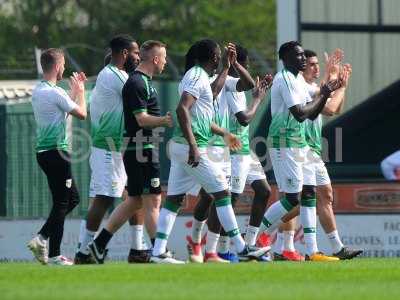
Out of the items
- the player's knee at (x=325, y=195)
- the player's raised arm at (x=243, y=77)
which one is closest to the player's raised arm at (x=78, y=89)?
the player's raised arm at (x=243, y=77)

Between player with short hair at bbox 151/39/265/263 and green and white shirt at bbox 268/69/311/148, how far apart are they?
99 cm

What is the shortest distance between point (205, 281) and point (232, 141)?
3.07m

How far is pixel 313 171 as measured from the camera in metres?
18.3

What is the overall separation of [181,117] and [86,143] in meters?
7.53

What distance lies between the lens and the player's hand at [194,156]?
16406 millimetres

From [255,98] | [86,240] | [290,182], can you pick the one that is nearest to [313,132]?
[290,182]

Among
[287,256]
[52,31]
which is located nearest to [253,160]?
[287,256]

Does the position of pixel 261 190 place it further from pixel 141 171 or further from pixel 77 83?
pixel 77 83

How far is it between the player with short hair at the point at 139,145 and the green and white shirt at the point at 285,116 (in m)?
1.48

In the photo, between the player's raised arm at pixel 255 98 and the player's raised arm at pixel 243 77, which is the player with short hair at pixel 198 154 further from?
the player's raised arm at pixel 255 98

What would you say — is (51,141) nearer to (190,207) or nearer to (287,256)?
(287,256)

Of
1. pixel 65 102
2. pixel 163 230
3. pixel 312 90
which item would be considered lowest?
pixel 163 230

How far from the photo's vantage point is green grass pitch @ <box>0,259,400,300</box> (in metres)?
13.3

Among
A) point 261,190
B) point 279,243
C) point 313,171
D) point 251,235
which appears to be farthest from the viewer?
point 279,243
